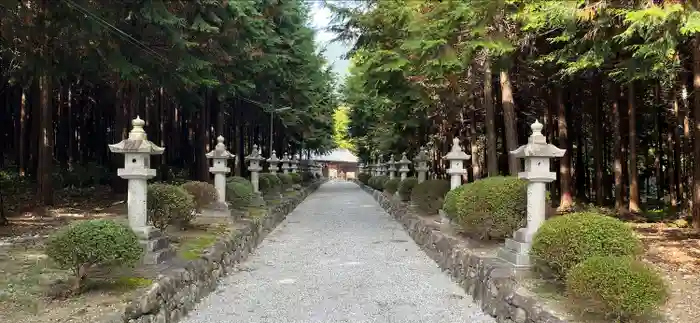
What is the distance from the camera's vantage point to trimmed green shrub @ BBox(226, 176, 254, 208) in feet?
47.2

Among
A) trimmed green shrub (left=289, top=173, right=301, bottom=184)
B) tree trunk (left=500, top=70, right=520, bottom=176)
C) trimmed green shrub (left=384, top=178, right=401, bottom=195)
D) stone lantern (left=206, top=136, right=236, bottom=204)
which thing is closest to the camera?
tree trunk (left=500, top=70, right=520, bottom=176)

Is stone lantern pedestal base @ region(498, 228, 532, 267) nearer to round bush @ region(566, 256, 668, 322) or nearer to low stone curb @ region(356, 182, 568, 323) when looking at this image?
low stone curb @ region(356, 182, 568, 323)

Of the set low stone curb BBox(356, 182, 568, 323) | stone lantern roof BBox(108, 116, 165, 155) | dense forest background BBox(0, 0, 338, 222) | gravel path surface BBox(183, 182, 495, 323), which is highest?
dense forest background BBox(0, 0, 338, 222)

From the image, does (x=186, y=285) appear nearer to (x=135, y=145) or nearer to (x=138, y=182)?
(x=138, y=182)

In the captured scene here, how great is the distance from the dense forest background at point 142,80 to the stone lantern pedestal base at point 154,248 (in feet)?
14.2

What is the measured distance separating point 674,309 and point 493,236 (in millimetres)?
3601

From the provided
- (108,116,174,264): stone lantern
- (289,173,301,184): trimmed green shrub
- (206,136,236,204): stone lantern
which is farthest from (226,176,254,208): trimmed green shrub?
(289,173,301,184): trimmed green shrub

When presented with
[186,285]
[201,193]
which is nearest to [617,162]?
[201,193]

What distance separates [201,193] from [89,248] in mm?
6279

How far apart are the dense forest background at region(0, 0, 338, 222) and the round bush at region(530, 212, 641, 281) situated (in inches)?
291

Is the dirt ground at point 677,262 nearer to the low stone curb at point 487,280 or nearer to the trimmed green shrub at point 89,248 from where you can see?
the low stone curb at point 487,280

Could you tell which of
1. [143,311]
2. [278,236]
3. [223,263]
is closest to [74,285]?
[143,311]

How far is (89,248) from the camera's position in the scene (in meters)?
5.30

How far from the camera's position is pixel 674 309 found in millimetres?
5180
